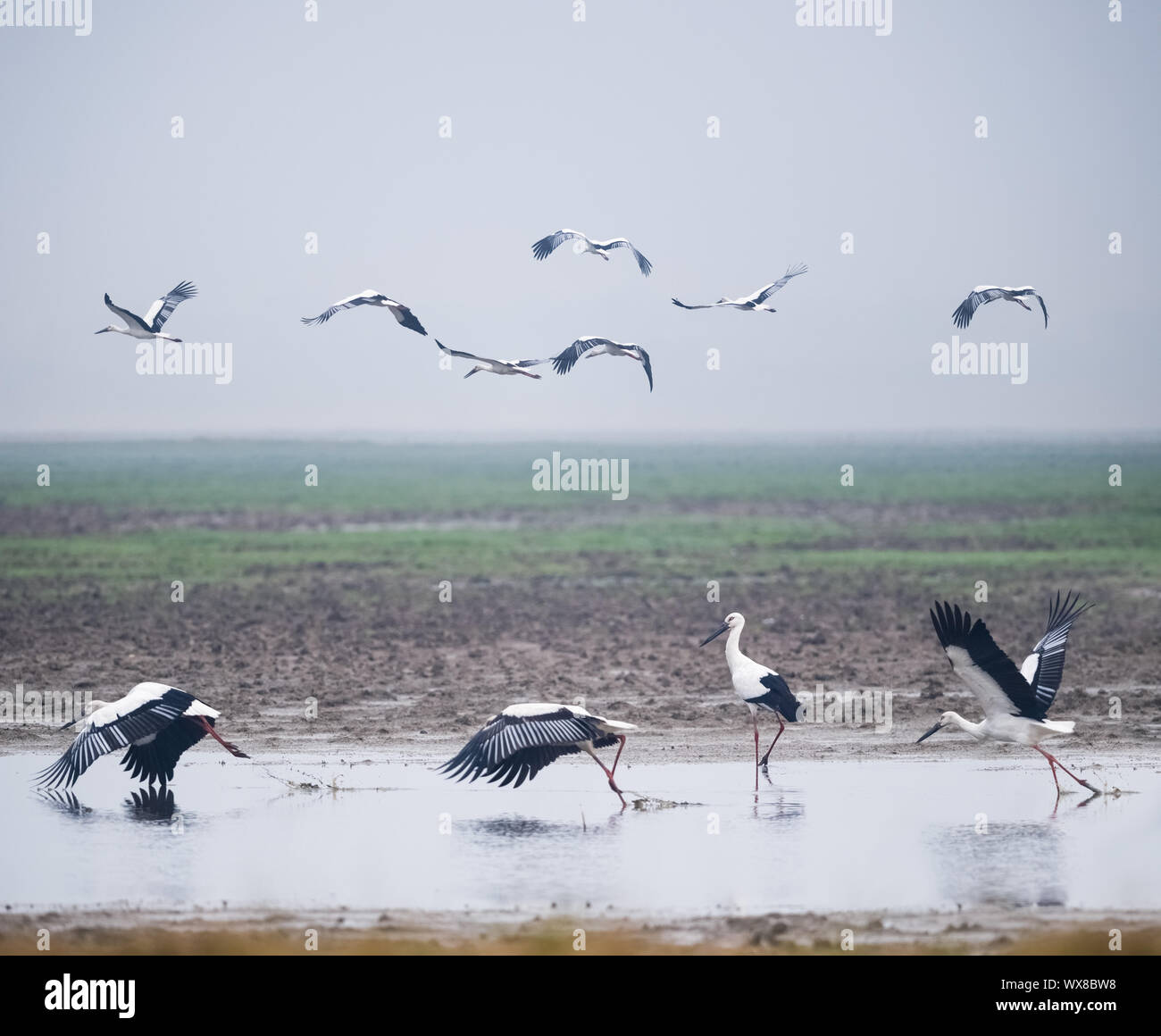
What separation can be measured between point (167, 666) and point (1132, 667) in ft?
38.0

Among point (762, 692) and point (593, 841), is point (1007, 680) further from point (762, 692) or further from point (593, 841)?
point (593, 841)

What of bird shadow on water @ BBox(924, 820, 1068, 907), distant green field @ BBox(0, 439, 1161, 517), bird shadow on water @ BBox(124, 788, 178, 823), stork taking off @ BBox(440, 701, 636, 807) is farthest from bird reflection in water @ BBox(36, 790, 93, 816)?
distant green field @ BBox(0, 439, 1161, 517)

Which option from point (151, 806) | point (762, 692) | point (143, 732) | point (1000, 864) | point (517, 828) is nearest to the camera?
point (1000, 864)

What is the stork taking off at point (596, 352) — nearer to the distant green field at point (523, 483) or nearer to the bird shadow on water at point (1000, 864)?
the bird shadow on water at point (1000, 864)

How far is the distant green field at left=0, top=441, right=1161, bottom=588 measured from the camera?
33.6 m

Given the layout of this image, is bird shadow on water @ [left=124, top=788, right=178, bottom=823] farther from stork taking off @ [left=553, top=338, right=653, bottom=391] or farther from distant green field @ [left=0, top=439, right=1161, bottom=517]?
distant green field @ [left=0, top=439, right=1161, bottom=517]

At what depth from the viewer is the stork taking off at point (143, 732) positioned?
12.7 meters

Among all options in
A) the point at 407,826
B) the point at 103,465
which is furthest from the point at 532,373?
the point at 103,465

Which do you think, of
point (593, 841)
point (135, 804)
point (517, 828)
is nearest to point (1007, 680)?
point (593, 841)

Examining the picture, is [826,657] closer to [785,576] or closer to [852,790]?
[852,790]

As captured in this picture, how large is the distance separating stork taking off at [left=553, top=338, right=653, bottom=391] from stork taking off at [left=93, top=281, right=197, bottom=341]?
3780 mm

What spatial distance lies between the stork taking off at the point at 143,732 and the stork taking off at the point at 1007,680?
5.67 m

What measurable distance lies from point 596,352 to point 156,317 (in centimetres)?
440

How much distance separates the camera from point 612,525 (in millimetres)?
45531
